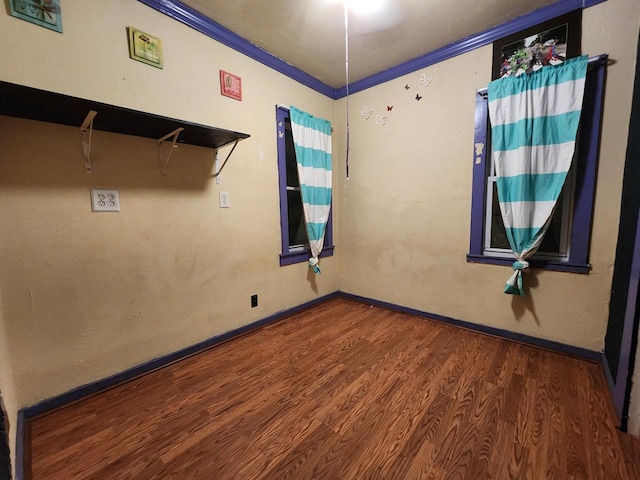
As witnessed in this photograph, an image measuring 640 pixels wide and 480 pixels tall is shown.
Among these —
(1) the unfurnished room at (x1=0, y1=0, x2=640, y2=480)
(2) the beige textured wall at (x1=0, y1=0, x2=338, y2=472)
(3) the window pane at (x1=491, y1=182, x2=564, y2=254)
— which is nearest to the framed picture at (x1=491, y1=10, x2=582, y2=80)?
(1) the unfurnished room at (x1=0, y1=0, x2=640, y2=480)

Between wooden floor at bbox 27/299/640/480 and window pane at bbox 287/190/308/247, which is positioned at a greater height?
window pane at bbox 287/190/308/247

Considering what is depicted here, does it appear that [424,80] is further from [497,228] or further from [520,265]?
[520,265]

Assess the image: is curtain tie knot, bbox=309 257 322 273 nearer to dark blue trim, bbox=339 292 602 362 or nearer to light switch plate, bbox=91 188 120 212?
dark blue trim, bbox=339 292 602 362

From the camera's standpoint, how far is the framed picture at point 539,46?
1.78 meters

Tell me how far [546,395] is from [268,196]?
8.05ft

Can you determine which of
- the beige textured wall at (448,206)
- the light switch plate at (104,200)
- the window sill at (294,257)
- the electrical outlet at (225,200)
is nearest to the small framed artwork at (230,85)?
the electrical outlet at (225,200)

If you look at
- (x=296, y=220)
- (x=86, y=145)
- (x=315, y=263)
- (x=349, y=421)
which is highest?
(x=86, y=145)

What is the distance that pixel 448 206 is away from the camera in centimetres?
241

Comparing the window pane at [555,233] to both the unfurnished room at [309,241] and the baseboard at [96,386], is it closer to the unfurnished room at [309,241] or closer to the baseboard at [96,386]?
the unfurnished room at [309,241]

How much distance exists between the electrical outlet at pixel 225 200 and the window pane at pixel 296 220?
29.7 inches

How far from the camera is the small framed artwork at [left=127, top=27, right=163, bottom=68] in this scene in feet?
5.31

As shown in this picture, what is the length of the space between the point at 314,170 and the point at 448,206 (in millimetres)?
1385

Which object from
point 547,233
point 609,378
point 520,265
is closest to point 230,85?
point 520,265

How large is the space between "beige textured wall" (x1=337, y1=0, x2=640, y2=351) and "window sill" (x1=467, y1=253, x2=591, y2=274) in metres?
0.04
